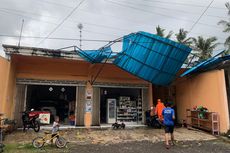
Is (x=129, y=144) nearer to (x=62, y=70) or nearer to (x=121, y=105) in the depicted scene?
(x=121, y=105)

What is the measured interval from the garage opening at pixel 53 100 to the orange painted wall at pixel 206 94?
697cm

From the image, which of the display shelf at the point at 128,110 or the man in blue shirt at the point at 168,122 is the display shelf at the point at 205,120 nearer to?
the display shelf at the point at 128,110

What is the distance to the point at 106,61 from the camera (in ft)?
39.6

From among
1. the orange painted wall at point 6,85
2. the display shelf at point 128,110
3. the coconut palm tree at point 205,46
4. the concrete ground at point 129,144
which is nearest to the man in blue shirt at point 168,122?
the concrete ground at point 129,144

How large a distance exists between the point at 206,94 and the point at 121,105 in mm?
5238

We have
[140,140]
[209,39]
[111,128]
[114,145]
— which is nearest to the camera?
[114,145]

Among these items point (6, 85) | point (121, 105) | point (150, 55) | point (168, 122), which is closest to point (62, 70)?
point (6, 85)

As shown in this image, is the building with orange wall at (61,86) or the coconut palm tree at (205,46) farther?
the coconut palm tree at (205,46)

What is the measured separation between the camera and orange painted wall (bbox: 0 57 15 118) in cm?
1012

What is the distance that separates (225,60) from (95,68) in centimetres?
707

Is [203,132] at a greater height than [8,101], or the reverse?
[8,101]

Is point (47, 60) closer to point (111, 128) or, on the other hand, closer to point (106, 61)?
point (106, 61)

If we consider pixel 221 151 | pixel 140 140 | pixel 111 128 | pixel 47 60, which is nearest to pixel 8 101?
pixel 47 60

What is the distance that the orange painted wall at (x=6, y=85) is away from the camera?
10.1 meters
